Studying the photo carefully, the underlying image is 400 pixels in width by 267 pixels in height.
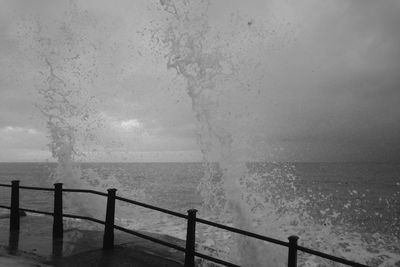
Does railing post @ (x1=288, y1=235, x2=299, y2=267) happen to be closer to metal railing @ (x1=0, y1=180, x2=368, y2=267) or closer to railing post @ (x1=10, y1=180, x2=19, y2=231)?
metal railing @ (x1=0, y1=180, x2=368, y2=267)

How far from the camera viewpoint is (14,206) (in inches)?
333

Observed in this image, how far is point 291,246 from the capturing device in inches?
185

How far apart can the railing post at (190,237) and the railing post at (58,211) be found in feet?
11.3

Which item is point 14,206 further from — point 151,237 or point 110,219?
point 151,237

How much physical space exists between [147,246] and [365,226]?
2496cm

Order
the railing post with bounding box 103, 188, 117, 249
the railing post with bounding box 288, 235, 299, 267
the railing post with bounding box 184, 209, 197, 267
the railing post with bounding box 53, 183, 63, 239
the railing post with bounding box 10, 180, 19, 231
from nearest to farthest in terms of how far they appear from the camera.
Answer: the railing post with bounding box 288, 235, 299, 267 < the railing post with bounding box 184, 209, 197, 267 < the railing post with bounding box 103, 188, 117, 249 < the railing post with bounding box 53, 183, 63, 239 < the railing post with bounding box 10, 180, 19, 231

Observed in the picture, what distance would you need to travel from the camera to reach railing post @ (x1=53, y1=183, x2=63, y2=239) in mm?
7582

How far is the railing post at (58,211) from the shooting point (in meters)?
7.58

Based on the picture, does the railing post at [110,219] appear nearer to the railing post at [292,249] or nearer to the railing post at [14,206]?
the railing post at [14,206]

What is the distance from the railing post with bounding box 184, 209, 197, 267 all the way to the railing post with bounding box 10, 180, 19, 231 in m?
4.99

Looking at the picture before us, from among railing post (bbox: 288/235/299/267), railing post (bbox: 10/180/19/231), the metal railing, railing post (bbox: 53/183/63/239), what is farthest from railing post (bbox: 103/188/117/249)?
railing post (bbox: 288/235/299/267)

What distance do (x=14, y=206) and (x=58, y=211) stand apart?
1.61m

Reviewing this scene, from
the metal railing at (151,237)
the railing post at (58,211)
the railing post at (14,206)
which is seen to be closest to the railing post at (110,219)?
the metal railing at (151,237)

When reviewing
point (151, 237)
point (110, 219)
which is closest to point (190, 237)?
point (151, 237)
